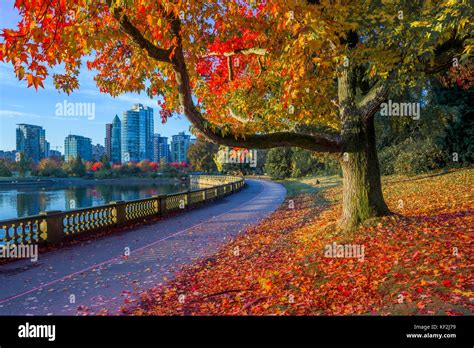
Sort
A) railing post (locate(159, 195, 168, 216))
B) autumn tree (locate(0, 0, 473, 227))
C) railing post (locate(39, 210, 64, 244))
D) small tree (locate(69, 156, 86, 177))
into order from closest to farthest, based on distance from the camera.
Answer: autumn tree (locate(0, 0, 473, 227)) → railing post (locate(39, 210, 64, 244)) → railing post (locate(159, 195, 168, 216)) → small tree (locate(69, 156, 86, 177))

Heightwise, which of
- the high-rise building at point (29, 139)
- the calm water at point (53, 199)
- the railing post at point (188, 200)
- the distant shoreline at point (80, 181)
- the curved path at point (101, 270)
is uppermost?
the high-rise building at point (29, 139)

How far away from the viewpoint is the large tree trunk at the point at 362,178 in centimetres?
962

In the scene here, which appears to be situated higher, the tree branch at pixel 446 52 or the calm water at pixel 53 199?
the tree branch at pixel 446 52

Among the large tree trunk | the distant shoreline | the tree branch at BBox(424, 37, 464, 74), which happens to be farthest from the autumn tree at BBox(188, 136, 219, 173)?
the tree branch at BBox(424, 37, 464, 74)

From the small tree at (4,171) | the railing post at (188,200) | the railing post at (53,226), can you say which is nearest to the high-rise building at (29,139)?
the small tree at (4,171)

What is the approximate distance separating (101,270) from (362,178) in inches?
302

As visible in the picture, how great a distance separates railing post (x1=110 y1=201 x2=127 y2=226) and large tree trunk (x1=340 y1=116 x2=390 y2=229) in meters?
10.5

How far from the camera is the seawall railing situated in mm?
11219

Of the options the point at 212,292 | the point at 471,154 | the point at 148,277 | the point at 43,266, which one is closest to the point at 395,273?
the point at 212,292

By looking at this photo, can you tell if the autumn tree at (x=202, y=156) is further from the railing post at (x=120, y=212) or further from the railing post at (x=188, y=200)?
the railing post at (x=120, y=212)

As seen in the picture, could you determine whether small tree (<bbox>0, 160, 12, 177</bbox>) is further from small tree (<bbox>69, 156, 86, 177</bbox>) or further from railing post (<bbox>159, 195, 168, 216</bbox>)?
railing post (<bbox>159, 195, 168, 216</bbox>)

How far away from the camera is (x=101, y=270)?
29.9ft

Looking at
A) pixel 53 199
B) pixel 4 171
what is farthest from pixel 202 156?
pixel 4 171
